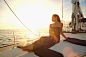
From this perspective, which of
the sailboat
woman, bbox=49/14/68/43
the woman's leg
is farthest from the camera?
woman, bbox=49/14/68/43

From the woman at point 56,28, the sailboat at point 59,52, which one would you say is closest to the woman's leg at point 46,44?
the sailboat at point 59,52

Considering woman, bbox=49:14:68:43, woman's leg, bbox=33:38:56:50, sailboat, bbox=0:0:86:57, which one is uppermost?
woman, bbox=49:14:68:43

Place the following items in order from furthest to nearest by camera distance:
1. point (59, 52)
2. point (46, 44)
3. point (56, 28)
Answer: point (56, 28)
point (46, 44)
point (59, 52)

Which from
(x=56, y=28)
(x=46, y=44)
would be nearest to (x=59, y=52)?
(x=46, y=44)

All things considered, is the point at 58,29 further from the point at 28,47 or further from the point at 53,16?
the point at 28,47

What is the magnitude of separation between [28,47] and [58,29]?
1181mm

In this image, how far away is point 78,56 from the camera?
0.95m

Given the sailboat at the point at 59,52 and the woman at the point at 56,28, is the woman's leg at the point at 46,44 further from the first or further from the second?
the woman at the point at 56,28

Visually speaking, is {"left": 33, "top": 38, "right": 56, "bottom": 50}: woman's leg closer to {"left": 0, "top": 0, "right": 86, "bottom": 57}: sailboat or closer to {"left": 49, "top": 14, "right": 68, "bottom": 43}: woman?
{"left": 0, "top": 0, "right": 86, "bottom": 57}: sailboat

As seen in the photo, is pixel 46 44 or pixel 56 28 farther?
pixel 56 28

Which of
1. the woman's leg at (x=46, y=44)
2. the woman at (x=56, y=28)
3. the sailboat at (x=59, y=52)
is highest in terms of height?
the woman at (x=56, y=28)

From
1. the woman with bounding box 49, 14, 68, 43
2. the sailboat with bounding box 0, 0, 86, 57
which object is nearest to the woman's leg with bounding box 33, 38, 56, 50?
the sailboat with bounding box 0, 0, 86, 57

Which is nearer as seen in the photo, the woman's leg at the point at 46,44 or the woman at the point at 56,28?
the woman's leg at the point at 46,44

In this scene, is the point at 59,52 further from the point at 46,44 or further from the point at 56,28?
the point at 56,28
